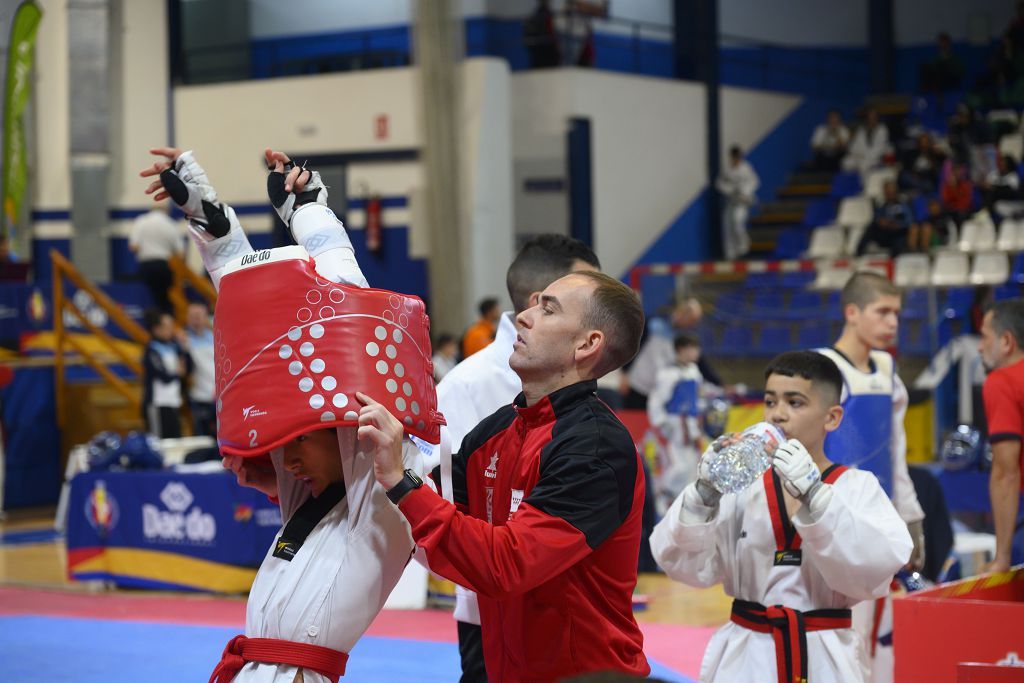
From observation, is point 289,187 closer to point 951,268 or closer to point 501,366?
point 501,366

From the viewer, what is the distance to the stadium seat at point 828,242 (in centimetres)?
1895

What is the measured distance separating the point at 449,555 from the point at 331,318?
1.82 feet

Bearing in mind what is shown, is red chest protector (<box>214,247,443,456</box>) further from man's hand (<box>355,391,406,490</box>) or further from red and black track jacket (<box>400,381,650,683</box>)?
red and black track jacket (<box>400,381,650,683</box>)

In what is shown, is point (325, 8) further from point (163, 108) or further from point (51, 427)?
point (51, 427)

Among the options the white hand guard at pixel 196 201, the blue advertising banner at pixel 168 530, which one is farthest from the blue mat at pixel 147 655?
the white hand guard at pixel 196 201

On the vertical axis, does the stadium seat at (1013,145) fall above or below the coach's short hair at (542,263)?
above

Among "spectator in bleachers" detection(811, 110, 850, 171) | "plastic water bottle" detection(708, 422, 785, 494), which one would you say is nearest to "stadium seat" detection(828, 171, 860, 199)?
"spectator in bleachers" detection(811, 110, 850, 171)

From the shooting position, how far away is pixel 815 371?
4.18 metres

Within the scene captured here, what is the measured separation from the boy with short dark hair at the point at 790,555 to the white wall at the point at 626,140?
14.0 m

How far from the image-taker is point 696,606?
28.0ft

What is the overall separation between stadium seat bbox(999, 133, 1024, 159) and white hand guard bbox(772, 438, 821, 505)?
16.5 meters

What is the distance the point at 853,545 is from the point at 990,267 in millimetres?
13154

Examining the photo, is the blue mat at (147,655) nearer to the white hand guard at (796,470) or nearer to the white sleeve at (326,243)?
the white hand guard at (796,470)

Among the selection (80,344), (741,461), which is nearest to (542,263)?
(741,461)
